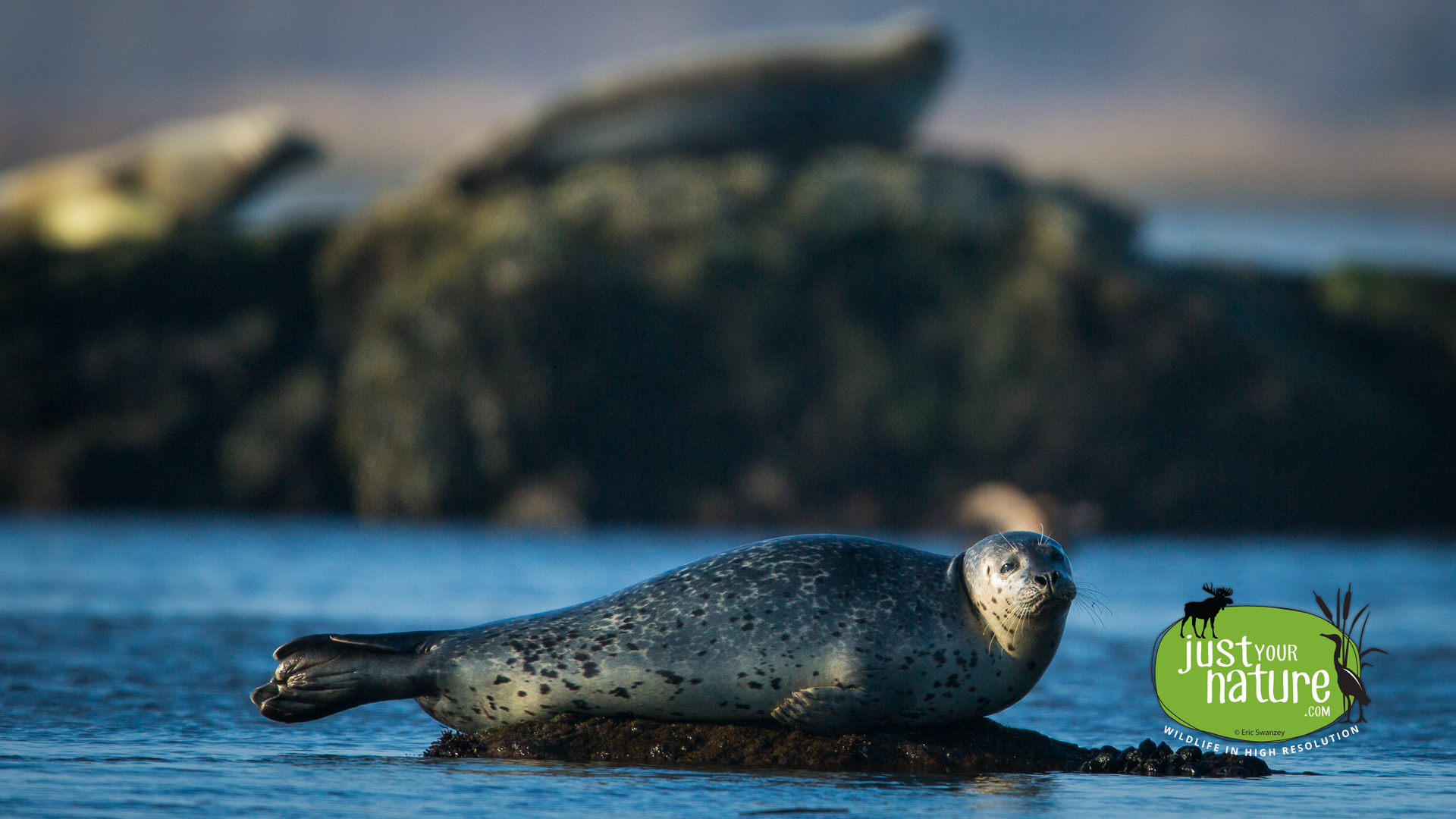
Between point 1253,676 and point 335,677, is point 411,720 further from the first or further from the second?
point 1253,676

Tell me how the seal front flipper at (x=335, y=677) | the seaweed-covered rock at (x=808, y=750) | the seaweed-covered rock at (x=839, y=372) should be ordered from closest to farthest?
1. the seaweed-covered rock at (x=808, y=750)
2. the seal front flipper at (x=335, y=677)
3. the seaweed-covered rock at (x=839, y=372)

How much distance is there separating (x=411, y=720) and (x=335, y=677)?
125 cm

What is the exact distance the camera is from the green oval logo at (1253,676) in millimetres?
8078

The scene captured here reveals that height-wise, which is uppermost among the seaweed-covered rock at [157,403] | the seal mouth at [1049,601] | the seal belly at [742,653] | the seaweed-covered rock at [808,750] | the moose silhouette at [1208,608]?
the seaweed-covered rock at [157,403]

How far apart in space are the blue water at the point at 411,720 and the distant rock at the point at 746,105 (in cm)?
2236

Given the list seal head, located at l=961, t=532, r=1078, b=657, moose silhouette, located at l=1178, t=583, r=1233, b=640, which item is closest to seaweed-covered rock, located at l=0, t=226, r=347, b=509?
moose silhouette, located at l=1178, t=583, r=1233, b=640

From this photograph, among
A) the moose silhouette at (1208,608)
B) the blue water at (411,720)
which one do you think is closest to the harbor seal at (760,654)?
the blue water at (411,720)

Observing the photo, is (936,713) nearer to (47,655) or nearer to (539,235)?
(47,655)

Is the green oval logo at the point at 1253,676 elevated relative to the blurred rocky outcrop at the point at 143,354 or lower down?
lower down

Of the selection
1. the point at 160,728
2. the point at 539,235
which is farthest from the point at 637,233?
the point at 160,728

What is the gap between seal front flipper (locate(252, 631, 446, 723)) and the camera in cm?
755

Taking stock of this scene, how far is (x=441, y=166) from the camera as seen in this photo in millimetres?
42344

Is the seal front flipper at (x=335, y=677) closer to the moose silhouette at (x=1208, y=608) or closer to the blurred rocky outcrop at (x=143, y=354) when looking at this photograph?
the moose silhouette at (x=1208, y=608)

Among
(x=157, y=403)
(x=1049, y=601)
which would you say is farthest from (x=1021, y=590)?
(x=157, y=403)
